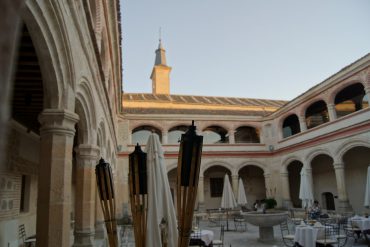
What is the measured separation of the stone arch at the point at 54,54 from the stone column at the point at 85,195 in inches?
84.6

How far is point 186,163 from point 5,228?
6206 mm

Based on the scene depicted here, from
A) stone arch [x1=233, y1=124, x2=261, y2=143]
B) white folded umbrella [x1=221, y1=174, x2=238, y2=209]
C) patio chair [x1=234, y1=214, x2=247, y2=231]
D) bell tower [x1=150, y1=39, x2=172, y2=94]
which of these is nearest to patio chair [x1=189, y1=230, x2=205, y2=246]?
white folded umbrella [x1=221, y1=174, x2=238, y2=209]

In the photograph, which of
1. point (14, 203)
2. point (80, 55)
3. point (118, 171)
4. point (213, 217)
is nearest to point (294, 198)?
point (213, 217)

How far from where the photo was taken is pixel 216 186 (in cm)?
2298

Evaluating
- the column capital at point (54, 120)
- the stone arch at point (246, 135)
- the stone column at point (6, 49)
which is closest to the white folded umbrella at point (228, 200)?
the stone arch at point (246, 135)

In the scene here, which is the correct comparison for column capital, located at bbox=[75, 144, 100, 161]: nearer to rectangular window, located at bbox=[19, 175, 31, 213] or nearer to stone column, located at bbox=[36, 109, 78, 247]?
stone column, located at bbox=[36, 109, 78, 247]

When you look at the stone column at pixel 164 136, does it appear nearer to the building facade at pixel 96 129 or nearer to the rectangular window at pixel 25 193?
the building facade at pixel 96 129

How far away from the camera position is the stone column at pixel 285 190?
1988cm

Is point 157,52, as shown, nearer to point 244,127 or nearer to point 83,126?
point 244,127

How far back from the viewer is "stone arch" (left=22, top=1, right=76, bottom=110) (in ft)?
11.4

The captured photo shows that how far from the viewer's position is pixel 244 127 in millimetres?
24391

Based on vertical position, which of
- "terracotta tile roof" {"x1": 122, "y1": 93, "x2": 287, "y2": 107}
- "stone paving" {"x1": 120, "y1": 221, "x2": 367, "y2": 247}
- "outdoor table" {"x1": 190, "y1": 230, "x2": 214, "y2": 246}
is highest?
"terracotta tile roof" {"x1": 122, "y1": 93, "x2": 287, "y2": 107}

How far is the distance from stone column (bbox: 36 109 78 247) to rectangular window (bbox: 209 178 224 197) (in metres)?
19.5

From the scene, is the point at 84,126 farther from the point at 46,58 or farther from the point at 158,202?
the point at 158,202
